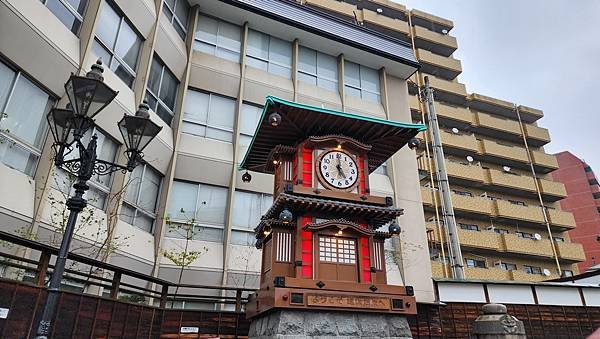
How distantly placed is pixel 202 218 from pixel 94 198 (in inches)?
156

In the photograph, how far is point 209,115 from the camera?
48.6ft

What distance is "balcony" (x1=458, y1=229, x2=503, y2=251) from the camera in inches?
885

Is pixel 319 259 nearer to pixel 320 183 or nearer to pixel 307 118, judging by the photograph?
pixel 320 183

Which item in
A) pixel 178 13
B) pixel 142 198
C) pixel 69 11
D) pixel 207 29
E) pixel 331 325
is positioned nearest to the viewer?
pixel 331 325

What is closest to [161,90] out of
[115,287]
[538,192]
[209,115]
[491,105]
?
[209,115]

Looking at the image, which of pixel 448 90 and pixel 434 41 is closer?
pixel 448 90

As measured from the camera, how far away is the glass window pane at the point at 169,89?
13.7 metres

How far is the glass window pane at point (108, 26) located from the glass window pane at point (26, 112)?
2.68 metres

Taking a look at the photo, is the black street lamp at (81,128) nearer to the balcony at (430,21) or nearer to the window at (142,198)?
the window at (142,198)

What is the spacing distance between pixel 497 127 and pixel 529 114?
4.32 m

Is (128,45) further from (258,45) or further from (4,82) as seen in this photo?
(258,45)

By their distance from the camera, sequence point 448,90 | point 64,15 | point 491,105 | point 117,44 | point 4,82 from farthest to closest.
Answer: point 491,105, point 448,90, point 117,44, point 64,15, point 4,82

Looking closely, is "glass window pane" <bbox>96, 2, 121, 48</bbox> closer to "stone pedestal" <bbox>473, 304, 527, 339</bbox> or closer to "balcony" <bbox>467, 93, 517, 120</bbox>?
"stone pedestal" <bbox>473, 304, 527, 339</bbox>

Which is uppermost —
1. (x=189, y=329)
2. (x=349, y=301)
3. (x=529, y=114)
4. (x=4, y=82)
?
(x=529, y=114)
